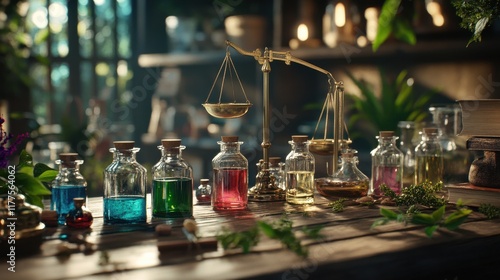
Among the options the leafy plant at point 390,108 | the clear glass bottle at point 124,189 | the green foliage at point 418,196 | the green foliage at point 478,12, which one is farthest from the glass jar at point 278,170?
the leafy plant at point 390,108

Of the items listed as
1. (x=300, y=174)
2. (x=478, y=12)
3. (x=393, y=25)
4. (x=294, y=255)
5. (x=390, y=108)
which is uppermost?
(x=393, y=25)

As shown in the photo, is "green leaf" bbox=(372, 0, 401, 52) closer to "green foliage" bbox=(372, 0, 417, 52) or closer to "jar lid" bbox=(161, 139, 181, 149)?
"green foliage" bbox=(372, 0, 417, 52)

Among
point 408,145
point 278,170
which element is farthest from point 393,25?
point 278,170

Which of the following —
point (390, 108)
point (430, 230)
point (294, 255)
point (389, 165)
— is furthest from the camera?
point (390, 108)

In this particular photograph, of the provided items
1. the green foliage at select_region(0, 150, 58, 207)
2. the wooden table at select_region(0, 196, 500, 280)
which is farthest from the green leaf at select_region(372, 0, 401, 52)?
the green foliage at select_region(0, 150, 58, 207)

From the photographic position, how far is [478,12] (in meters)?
2.01

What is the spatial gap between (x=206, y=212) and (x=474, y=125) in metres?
0.75

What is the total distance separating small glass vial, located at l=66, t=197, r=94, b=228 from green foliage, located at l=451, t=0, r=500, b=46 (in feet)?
3.64

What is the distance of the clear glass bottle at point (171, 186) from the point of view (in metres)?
1.76

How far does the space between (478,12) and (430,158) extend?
17.3 inches

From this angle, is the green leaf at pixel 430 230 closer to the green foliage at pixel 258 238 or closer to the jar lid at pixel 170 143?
the green foliage at pixel 258 238

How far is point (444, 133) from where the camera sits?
2508 mm

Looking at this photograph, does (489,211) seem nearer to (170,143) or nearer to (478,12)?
(478,12)

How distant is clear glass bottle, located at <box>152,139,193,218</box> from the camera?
1.76 m
